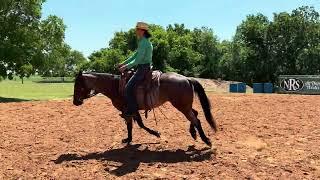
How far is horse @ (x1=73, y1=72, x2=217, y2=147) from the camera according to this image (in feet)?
31.7

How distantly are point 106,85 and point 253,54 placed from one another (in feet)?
210

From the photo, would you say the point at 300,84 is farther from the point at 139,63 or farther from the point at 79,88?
the point at 139,63

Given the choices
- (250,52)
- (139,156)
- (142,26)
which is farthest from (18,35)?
(250,52)

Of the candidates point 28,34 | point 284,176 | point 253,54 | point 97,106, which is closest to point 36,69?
point 28,34

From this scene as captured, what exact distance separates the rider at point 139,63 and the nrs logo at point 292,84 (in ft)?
94.4

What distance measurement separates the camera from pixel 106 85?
10.1 m

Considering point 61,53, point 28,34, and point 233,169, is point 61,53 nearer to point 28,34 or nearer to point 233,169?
point 28,34

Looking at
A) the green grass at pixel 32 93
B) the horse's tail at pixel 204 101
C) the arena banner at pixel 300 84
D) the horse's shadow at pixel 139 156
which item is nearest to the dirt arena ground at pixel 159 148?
the horse's shadow at pixel 139 156

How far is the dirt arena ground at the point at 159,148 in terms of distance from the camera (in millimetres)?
8047

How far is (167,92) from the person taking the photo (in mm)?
9703

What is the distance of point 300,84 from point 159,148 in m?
28.6

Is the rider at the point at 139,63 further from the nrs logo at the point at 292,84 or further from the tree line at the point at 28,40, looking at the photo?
the nrs logo at the point at 292,84

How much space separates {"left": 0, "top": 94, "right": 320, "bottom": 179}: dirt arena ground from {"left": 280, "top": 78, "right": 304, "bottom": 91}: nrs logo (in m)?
21.4

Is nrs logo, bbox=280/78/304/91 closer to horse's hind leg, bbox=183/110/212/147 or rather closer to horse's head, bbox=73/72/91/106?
horse's hind leg, bbox=183/110/212/147
